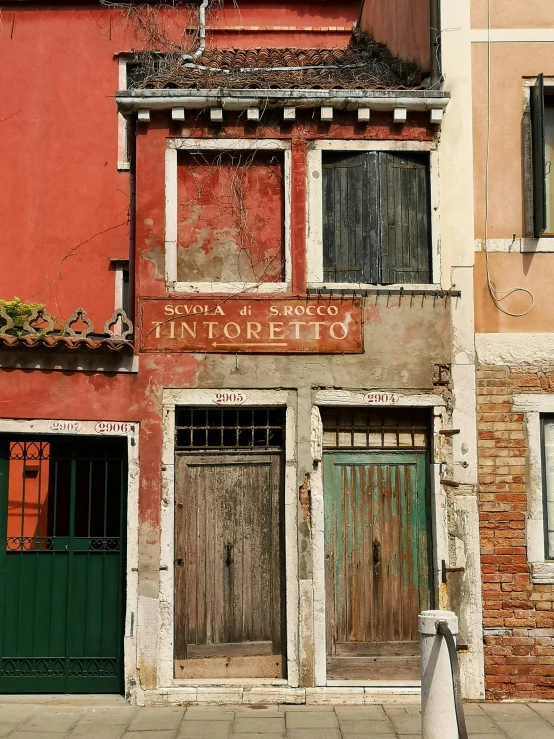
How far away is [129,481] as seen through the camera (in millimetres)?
9016

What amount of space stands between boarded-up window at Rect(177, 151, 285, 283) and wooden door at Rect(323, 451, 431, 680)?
7.30 ft

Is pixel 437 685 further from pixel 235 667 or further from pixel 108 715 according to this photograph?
pixel 108 715

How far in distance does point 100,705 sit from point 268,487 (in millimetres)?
2678

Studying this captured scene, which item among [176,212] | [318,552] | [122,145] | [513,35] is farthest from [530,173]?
[122,145]

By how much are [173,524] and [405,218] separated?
405 cm

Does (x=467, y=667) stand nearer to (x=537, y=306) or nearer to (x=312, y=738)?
(x=312, y=738)

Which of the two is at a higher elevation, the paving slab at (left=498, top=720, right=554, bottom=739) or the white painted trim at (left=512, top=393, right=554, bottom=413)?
the white painted trim at (left=512, top=393, right=554, bottom=413)

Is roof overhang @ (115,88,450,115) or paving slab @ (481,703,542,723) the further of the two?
roof overhang @ (115,88,450,115)

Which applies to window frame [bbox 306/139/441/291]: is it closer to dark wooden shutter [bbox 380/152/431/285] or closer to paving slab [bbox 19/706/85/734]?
dark wooden shutter [bbox 380/152/431/285]

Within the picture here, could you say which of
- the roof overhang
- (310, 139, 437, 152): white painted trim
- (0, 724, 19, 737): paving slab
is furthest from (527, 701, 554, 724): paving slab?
the roof overhang

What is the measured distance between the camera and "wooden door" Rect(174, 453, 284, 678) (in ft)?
29.6

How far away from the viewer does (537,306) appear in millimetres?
9344

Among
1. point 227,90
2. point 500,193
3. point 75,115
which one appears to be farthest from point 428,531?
point 75,115

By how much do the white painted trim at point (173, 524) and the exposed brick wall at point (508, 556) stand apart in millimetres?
1922
